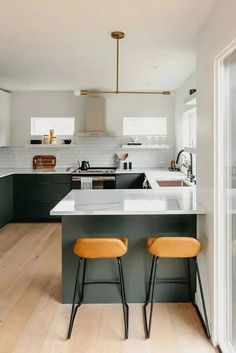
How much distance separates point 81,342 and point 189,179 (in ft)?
9.16

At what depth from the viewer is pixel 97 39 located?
3.41m

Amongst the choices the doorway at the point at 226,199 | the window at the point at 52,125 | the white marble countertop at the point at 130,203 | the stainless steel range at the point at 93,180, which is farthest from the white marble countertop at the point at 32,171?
the doorway at the point at 226,199

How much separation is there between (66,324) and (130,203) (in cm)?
112

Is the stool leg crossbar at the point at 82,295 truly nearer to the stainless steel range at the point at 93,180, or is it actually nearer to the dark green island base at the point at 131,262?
the dark green island base at the point at 131,262

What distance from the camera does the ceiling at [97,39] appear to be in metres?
2.65

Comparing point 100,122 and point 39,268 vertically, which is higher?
point 100,122

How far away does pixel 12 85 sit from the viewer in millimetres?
6129

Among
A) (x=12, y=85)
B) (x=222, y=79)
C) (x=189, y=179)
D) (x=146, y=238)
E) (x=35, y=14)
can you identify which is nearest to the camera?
(x=222, y=79)

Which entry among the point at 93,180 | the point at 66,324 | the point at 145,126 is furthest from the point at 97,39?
the point at 145,126

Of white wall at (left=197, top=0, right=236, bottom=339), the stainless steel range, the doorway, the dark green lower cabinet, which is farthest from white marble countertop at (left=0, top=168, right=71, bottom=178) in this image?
the doorway

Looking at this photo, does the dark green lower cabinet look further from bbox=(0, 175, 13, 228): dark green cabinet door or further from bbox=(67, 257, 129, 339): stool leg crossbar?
bbox=(67, 257, 129, 339): stool leg crossbar

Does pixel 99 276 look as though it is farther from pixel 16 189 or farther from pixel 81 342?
pixel 16 189

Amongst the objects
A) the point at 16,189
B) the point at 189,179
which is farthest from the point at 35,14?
the point at 16,189

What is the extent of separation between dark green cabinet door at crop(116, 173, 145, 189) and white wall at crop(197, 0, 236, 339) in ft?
10.5
